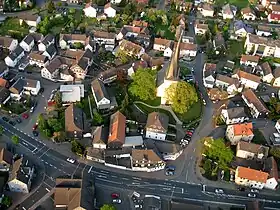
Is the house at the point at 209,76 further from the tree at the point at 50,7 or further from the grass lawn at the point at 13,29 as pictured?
the tree at the point at 50,7

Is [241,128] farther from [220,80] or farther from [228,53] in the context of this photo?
[228,53]

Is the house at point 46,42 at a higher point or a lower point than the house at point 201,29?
lower

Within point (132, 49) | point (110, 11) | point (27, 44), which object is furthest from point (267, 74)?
point (27, 44)

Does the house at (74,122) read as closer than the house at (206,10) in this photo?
Yes

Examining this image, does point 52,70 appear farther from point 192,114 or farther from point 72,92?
point 192,114

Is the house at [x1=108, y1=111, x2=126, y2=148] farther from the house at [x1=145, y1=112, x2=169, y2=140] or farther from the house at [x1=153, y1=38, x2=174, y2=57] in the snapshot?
the house at [x1=153, y1=38, x2=174, y2=57]

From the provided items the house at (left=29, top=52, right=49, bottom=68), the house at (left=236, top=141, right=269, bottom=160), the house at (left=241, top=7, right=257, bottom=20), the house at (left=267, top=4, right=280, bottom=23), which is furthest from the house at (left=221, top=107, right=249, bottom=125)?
the house at (left=267, top=4, right=280, bottom=23)

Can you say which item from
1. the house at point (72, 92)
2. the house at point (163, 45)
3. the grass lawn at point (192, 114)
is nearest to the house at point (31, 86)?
the house at point (72, 92)
